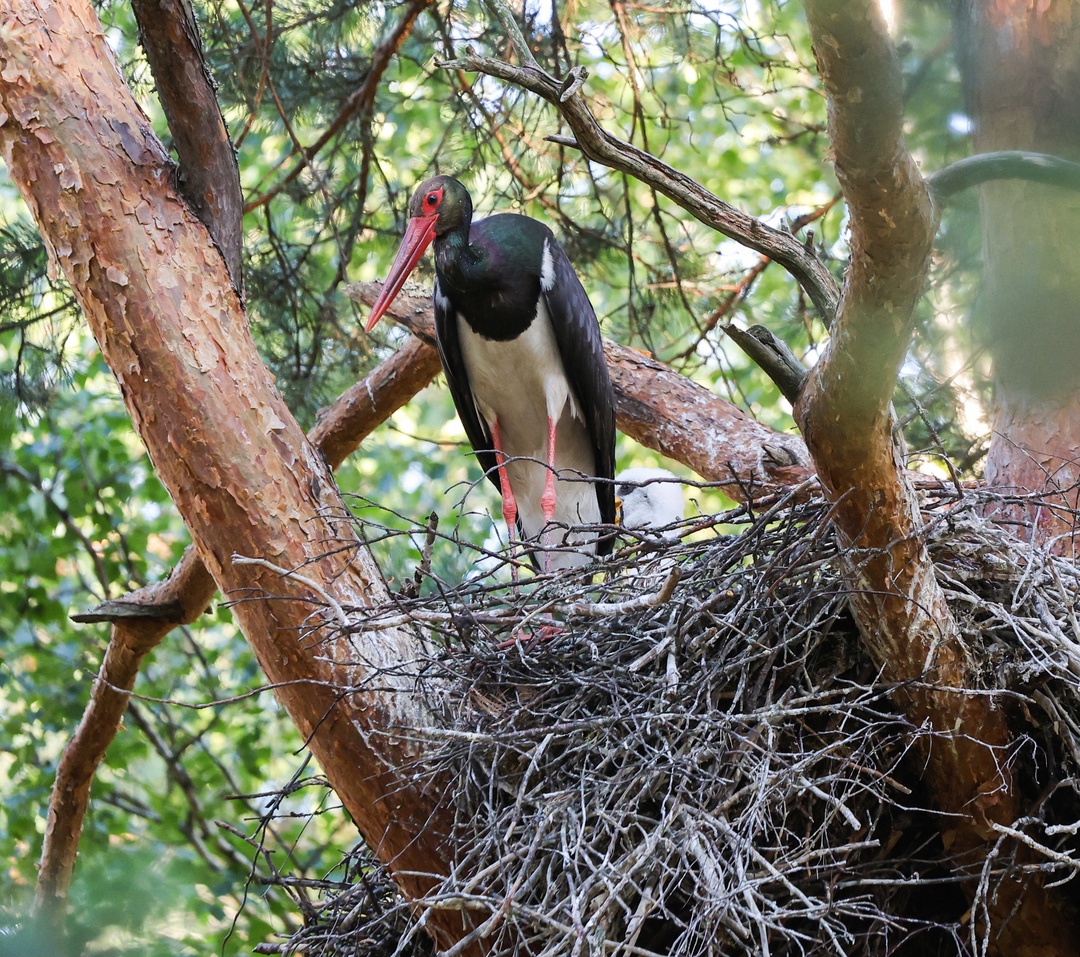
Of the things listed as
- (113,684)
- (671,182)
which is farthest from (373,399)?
(671,182)

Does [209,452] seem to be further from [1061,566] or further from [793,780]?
[1061,566]

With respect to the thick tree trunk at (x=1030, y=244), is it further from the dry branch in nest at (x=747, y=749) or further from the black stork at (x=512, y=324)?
the black stork at (x=512, y=324)

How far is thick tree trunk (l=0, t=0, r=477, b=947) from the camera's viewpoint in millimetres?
1936

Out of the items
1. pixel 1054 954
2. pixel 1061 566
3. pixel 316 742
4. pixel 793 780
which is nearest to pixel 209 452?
pixel 316 742

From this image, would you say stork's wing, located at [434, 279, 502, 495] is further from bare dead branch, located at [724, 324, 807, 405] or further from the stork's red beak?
bare dead branch, located at [724, 324, 807, 405]

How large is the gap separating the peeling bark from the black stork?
1566 millimetres

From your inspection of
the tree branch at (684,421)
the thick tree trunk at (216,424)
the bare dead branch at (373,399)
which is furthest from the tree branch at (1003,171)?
the bare dead branch at (373,399)

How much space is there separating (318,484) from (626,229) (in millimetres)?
3008

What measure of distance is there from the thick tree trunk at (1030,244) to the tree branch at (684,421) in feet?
1.80

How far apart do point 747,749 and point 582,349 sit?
74.4 inches

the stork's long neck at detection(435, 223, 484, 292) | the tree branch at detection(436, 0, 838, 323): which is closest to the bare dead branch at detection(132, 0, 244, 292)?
the tree branch at detection(436, 0, 838, 323)

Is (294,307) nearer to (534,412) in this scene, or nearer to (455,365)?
(455,365)

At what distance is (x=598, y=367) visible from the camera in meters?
3.47

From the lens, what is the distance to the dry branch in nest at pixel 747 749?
5.58 ft
